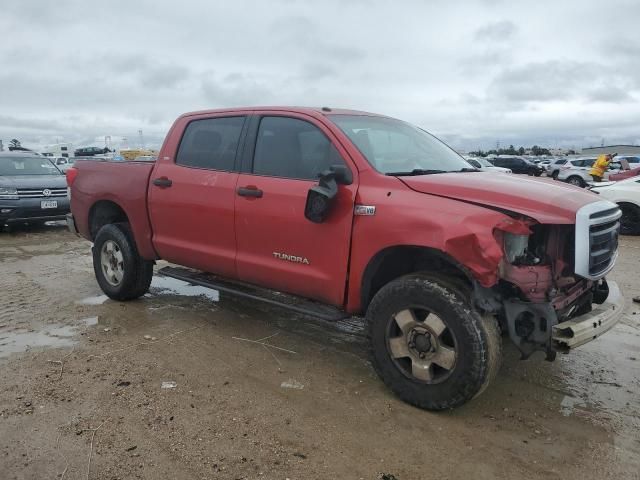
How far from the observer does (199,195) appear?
183 inches

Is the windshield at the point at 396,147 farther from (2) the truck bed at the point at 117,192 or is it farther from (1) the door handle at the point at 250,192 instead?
(2) the truck bed at the point at 117,192

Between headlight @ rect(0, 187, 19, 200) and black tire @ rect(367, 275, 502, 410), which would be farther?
headlight @ rect(0, 187, 19, 200)

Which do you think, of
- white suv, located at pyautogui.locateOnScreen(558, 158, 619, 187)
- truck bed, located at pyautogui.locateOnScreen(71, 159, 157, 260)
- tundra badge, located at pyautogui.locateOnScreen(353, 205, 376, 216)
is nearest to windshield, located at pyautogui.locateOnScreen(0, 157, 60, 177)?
truck bed, located at pyautogui.locateOnScreen(71, 159, 157, 260)

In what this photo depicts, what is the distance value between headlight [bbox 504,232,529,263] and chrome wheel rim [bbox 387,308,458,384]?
57 centimetres

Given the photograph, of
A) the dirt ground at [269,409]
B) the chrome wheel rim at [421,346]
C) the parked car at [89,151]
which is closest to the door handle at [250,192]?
the dirt ground at [269,409]

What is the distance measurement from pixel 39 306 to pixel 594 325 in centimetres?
513

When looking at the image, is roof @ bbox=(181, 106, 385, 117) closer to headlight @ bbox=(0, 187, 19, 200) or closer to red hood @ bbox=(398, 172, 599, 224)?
A: red hood @ bbox=(398, 172, 599, 224)

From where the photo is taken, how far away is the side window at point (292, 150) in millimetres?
3959

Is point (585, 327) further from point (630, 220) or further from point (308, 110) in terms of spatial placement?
point (630, 220)

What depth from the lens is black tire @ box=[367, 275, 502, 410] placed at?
3.13 meters

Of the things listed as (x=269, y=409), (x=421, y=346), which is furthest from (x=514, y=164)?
(x=269, y=409)

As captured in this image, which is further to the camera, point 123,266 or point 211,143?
point 123,266

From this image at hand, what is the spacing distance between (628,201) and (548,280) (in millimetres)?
8736

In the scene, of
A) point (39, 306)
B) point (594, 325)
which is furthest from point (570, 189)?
point (39, 306)
